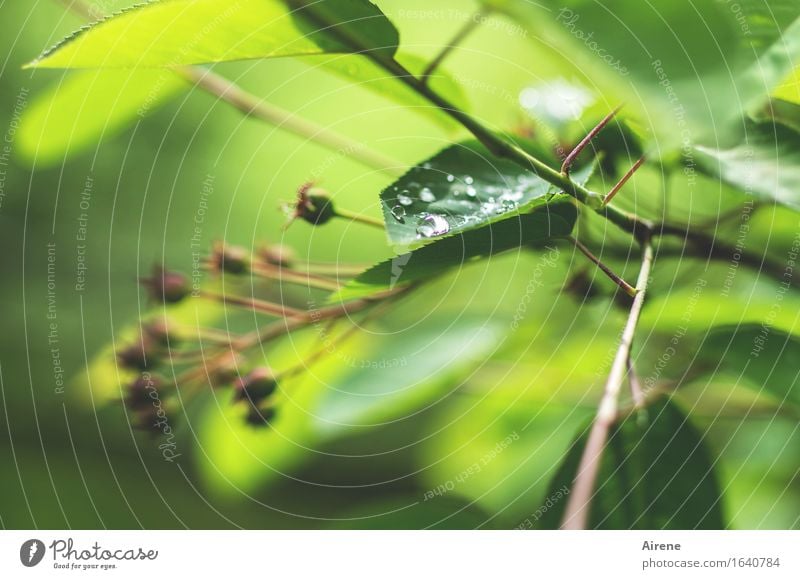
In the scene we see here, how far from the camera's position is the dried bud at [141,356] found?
47cm

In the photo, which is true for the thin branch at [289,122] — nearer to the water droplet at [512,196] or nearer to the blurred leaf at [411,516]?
the water droplet at [512,196]

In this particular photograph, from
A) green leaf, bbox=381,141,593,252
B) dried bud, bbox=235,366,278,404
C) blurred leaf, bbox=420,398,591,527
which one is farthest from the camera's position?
blurred leaf, bbox=420,398,591,527

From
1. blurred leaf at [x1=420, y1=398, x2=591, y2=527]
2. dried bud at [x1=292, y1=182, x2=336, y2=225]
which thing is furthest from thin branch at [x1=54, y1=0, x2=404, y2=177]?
blurred leaf at [x1=420, y1=398, x2=591, y2=527]

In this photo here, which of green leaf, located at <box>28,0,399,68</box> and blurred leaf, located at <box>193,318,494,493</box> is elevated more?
green leaf, located at <box>28,0,399,68</box>

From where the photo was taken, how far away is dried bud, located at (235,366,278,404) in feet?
1.48

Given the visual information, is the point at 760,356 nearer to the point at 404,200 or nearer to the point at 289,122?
the point at 404,200

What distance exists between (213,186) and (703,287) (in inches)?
19.1

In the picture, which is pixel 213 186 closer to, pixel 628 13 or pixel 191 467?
pixel 191 467

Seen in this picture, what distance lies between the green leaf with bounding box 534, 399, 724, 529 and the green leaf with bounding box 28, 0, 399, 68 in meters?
0.28

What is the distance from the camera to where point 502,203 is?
1.16 feet

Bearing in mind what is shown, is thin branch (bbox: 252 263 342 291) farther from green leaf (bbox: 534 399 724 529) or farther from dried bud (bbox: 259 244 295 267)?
green leaf (bbox: 534 399 724 529)

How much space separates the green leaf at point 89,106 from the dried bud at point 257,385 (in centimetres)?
21

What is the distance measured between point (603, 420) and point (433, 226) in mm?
142

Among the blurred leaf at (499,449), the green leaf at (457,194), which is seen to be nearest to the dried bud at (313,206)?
the green leaf at (457,194)
